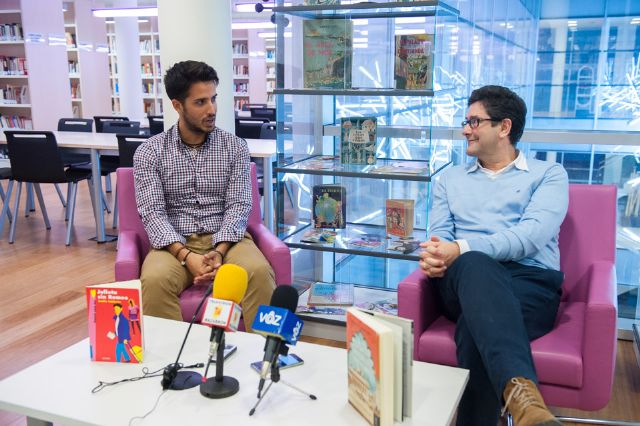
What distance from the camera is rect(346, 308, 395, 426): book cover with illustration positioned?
4.47 ft

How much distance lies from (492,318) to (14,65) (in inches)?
336

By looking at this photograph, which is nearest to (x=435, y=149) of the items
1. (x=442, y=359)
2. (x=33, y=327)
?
(x=442, y=359)

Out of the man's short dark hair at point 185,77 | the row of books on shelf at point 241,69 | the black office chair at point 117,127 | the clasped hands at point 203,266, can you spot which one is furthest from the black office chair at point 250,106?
the clasped hands at point 203,266

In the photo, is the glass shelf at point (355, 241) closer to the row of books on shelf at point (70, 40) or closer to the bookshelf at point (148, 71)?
the row of books on shelf at point (70, 40)

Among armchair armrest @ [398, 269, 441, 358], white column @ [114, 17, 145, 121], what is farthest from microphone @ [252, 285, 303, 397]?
white column @ [114, 17, 145, 121]

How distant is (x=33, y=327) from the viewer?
3309mm

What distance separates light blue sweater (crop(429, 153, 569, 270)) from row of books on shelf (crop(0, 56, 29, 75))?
7754 mm

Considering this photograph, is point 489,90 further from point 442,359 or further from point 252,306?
point 252,306

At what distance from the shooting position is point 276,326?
1.41 m

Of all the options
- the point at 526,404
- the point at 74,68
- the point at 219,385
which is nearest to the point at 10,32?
the point at 74,68

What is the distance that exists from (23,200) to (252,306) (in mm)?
5211

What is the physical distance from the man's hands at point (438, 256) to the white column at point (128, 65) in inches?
Result: 364

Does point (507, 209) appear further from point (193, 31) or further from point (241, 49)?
point (241, 49)

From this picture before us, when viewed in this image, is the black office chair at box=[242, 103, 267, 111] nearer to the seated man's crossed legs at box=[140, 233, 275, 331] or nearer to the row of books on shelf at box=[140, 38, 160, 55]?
the row of books on shelf at box=[140, 38, 160, 55]
